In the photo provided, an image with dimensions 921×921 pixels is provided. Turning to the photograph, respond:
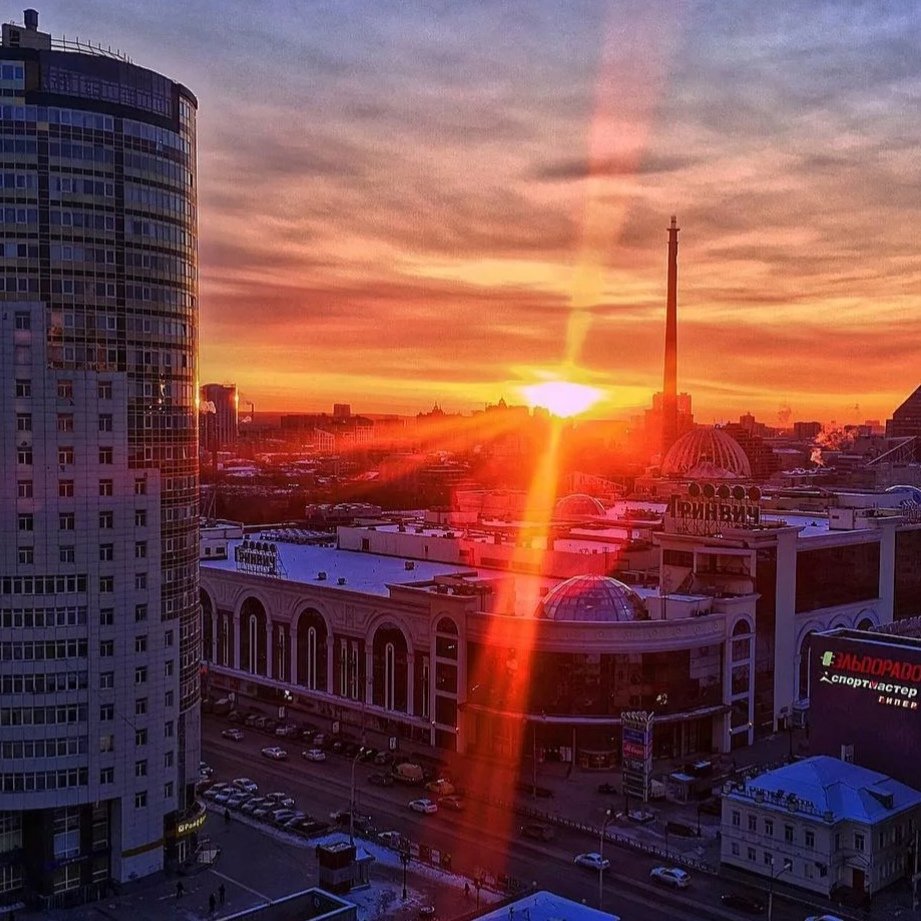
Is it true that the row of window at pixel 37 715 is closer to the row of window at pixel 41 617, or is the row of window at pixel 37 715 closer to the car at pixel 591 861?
the row of window at pixel 41 617

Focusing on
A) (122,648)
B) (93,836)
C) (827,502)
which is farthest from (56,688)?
(827,502)

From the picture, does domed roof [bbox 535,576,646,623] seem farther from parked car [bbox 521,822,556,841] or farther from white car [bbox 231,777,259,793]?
white car [bbox 231,777,259,793]

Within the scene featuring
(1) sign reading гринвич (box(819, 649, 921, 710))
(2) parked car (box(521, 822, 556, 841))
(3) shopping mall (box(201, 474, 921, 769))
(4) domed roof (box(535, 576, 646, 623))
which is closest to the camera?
(2) parked car (box(521, 822, 556, 841))

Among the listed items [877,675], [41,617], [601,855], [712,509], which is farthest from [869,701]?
[41,617]

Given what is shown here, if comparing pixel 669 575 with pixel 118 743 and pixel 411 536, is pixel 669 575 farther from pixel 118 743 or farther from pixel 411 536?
pixel 118 743

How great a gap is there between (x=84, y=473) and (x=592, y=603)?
48.0 m

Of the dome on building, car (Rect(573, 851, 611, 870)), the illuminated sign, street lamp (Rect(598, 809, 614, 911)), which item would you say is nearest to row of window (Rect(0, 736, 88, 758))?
car (Rect(573, 851, 611, 870))

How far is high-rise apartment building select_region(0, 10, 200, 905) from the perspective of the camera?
7069cm

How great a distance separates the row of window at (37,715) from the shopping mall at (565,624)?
4052cm

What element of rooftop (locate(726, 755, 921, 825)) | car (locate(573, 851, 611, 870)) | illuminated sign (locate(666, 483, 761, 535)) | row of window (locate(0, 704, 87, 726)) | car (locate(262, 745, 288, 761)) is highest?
illuminated sign (locate(666, 483, 761, 535))

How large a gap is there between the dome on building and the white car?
86379 mm

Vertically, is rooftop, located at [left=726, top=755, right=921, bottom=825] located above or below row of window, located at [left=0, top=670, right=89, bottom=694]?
below

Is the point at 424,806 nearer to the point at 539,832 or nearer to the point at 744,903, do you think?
the point at 539,832

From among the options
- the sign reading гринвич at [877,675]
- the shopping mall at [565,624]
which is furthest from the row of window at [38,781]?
the sign reading гринвич at [877,675]
